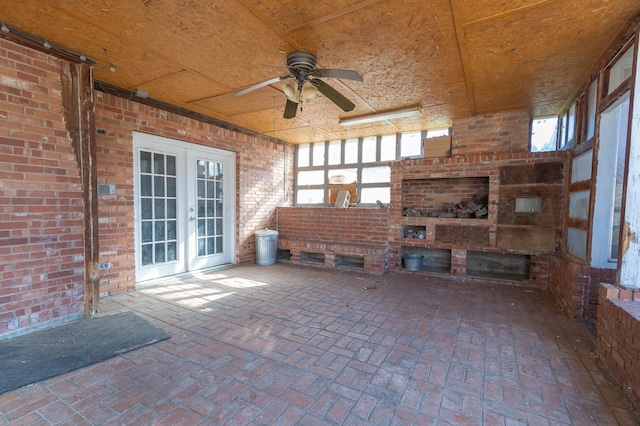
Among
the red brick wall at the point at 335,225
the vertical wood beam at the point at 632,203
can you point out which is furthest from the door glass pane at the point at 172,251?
the vertical wood beam at the point at 632,203

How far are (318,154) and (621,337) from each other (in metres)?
6.05

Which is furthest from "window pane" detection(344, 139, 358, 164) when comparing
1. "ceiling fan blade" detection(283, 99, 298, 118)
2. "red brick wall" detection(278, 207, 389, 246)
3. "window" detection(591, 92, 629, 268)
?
"window" detection(591, 92, 629, 268)

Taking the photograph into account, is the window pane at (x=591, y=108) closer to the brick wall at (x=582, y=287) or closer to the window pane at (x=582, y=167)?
the window pane at (x=582, y=167)

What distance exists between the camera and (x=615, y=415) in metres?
1.74

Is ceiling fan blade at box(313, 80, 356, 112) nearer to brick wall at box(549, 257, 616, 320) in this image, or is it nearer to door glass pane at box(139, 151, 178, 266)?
door glass pane at box(139, 151, 178, 266)

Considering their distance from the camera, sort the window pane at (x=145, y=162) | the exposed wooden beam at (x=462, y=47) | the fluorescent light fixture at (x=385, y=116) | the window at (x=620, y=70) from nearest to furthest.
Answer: the exposed wooden beam at (x=462, y=47), the window at (x=620, y=70), the window pane at (x=145, y=162), the fluorescent light fixture at (x=385, y=116)

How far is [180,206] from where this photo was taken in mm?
4840

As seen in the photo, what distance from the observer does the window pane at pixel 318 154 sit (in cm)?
707

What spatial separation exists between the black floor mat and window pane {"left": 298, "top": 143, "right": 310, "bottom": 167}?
16.7 feet

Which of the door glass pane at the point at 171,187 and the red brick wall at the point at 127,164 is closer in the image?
the red brick wall at the point at 127,164

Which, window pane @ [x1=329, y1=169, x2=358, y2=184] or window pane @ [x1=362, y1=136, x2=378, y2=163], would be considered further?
window pane @ [x1=329, y1=169, x2=358, y2=184]

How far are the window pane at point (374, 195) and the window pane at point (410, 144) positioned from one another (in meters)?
0.88

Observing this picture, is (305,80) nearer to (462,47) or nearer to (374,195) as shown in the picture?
(462,47)

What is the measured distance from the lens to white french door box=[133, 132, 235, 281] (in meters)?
4.34
